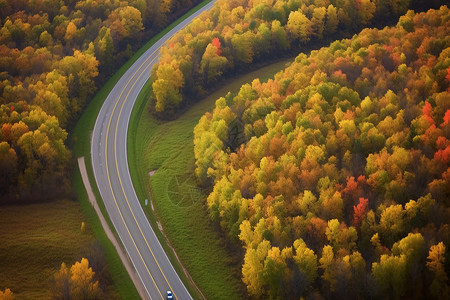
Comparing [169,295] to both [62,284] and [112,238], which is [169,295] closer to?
[62,284]

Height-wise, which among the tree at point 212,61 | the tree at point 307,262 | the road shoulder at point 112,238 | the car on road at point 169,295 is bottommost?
the tree at point 307,262

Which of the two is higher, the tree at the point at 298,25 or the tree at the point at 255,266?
the tree at the point at 298,25

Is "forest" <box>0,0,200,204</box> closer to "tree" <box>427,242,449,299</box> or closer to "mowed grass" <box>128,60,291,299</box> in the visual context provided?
"mowed grass" <box>128,60,291,299</box>

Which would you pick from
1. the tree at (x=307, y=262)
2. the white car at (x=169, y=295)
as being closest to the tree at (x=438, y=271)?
the tree at (x=307, y=262)

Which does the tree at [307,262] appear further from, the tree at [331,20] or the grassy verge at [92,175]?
the tree at [331,20]

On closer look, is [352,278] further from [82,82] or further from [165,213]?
[82,82]

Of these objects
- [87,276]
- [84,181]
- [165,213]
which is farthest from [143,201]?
[87,276]

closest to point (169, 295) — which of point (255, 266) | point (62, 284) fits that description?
point (255, 266)
